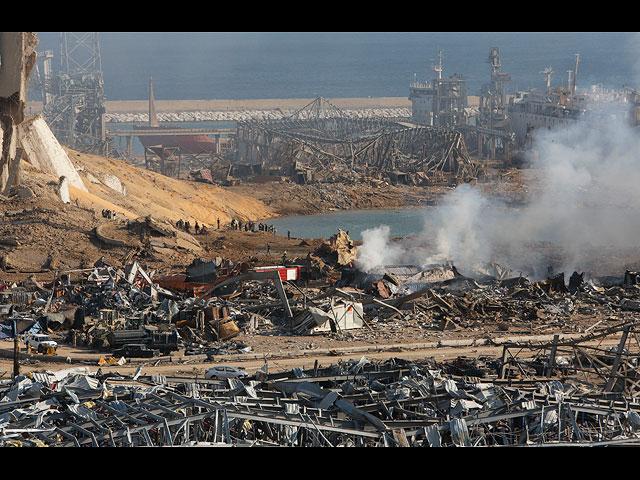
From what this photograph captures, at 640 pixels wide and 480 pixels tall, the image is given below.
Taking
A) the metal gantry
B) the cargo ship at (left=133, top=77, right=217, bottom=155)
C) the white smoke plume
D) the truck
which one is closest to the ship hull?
the cargo ship at (left=133, top=77, right=217, bottom=155)

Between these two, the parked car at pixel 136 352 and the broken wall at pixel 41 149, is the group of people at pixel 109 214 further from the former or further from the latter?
the parked car at pixel 136 352

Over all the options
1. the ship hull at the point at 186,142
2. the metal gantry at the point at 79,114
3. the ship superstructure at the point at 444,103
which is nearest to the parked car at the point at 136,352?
the metal gantry at the point at 79,114

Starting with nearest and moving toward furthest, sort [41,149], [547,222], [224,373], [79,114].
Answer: [224,373], [41,149], [547,222], [79,114]

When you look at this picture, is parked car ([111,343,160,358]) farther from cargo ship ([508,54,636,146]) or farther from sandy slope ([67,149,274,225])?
cargo ship ([508,54,636,146])

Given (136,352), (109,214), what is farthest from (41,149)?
(136,352)

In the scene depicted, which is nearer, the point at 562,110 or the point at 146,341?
the point at 146,341

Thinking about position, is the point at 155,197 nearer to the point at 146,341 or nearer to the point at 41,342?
the point at 41,342

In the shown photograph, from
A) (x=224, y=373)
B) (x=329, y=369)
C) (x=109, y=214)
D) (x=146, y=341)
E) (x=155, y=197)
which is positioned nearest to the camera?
(x=329, y=369)
